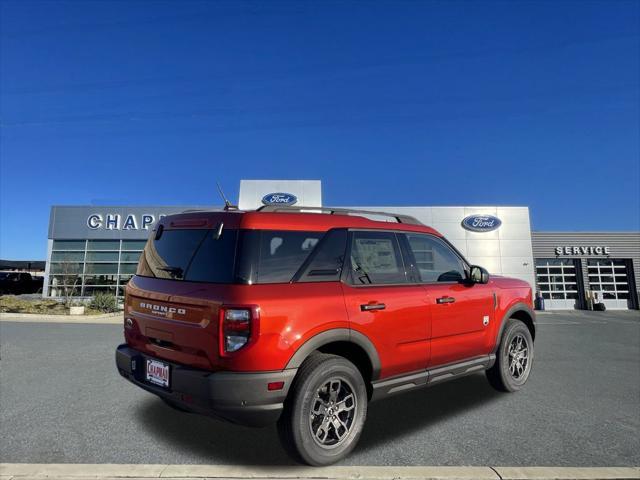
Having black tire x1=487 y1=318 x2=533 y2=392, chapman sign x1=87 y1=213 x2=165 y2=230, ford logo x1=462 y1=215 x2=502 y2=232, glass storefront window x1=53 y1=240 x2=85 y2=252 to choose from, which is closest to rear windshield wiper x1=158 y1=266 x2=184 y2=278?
black tire x1=487 y1=318 x2=533 y2=392

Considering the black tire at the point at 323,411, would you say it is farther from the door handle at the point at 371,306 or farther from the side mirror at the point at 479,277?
the side mirror at the point at 479,277

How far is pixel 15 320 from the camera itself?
13.2 meters

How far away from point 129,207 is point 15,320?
11.1 meters

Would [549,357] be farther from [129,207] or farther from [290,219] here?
[129,207]

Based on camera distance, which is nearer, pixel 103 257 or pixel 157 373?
pixel 157 373

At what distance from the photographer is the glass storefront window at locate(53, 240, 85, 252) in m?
23.1

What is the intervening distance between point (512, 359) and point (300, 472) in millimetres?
3288

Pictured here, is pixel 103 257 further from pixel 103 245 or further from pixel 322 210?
pixel 322 210

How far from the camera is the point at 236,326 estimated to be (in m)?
2.46

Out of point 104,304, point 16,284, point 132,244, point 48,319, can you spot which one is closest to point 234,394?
point 48,319

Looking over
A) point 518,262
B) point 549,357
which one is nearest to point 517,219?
Answer: point 518,262

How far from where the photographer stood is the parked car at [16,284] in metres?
26.7

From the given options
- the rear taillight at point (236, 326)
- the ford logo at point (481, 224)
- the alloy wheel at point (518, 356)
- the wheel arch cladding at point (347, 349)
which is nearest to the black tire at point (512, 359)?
the alloy wheel at point (518, 356)

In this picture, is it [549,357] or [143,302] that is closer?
[143,302]
